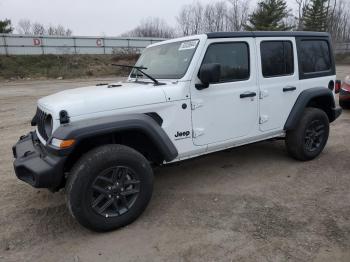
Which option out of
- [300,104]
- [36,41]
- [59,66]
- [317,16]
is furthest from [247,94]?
[317,16]

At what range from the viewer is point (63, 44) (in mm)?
30922

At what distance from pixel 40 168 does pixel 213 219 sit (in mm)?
1780

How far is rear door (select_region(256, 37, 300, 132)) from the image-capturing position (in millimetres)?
4418

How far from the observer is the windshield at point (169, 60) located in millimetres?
3873

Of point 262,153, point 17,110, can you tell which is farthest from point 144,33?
point 262,153

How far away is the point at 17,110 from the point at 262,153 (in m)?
8.08

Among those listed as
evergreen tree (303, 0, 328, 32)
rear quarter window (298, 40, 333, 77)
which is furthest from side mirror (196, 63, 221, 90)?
evergreen tree (303, 0, 328, 32)

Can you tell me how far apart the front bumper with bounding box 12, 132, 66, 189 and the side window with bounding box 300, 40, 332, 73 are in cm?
364

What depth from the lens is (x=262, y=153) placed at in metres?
5.57

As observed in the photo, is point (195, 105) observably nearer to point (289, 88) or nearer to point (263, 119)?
point (263, 119)

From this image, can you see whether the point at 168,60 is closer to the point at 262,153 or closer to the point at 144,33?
the point at 262,153

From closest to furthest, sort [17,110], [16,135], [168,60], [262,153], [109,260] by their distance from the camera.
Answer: [109,260]
[168,60]
[262,153]
[16,135]
[17,110]

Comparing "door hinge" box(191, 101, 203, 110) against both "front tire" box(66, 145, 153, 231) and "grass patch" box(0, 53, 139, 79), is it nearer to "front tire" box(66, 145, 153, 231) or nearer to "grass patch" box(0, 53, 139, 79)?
"front tire" box(66, 145, 153, 231)

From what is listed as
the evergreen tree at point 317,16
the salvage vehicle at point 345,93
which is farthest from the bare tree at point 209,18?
the salvage vehicle at point 345,93
